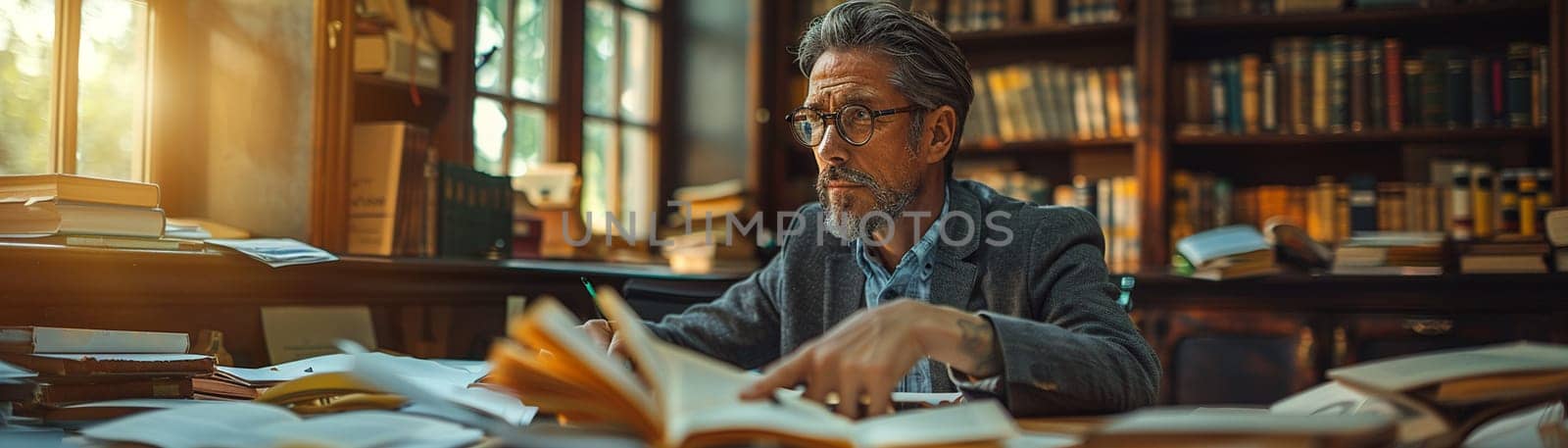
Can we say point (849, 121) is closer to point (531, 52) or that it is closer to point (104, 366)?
point (104, 366)

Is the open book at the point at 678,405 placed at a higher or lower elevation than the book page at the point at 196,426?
higher

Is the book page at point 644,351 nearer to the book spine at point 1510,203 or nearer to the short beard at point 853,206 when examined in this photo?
the short beard at point 853,206

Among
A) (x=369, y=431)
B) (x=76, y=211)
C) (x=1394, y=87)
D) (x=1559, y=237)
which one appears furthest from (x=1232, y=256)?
(x=369, y=431)

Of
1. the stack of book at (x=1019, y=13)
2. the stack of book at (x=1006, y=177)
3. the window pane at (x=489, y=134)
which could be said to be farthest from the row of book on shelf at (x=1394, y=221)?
the window pane at (x=489, y=134)

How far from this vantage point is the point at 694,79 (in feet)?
13.5

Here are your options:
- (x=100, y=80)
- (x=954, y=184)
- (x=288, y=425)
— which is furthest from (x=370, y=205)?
(x=288, y=425)

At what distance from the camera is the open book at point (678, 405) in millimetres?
730

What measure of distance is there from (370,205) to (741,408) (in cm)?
191

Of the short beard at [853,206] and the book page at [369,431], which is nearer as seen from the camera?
the book page at [369,431]

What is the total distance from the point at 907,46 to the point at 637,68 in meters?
2.30

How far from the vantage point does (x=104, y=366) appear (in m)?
1.18

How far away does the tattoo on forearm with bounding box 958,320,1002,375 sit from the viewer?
3.60 ft

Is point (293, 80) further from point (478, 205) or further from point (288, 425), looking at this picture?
point (288, 425)

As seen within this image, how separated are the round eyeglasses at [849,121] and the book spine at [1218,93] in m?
2.03
